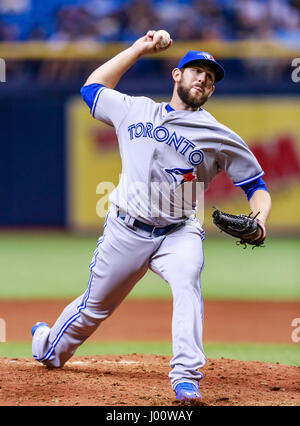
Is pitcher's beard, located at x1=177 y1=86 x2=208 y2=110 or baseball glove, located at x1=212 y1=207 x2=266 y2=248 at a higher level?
pitcher's beard, located at x1=177 y1=86 x2=208 y2=110

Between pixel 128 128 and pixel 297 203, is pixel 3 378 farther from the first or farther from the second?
pixel 297 203

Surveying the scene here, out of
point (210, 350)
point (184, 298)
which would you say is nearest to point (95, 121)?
point (210, 350)

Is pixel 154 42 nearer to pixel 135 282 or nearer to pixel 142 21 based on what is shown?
pixel 135 282

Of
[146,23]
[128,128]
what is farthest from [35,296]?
[146,23]

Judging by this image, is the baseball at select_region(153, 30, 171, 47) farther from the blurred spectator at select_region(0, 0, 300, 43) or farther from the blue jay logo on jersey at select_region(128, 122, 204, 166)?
the blurred spectator at select_region(0, 0, 300, 43)

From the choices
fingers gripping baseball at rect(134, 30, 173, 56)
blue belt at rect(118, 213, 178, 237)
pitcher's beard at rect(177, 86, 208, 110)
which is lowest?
blue belt at rect(118, 213, 178, 237)

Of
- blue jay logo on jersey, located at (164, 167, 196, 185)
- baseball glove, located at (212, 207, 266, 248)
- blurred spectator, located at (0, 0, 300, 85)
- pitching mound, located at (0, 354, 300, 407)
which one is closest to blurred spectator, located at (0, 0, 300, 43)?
blurred spectator, located at (0, 0, 300, 85)
